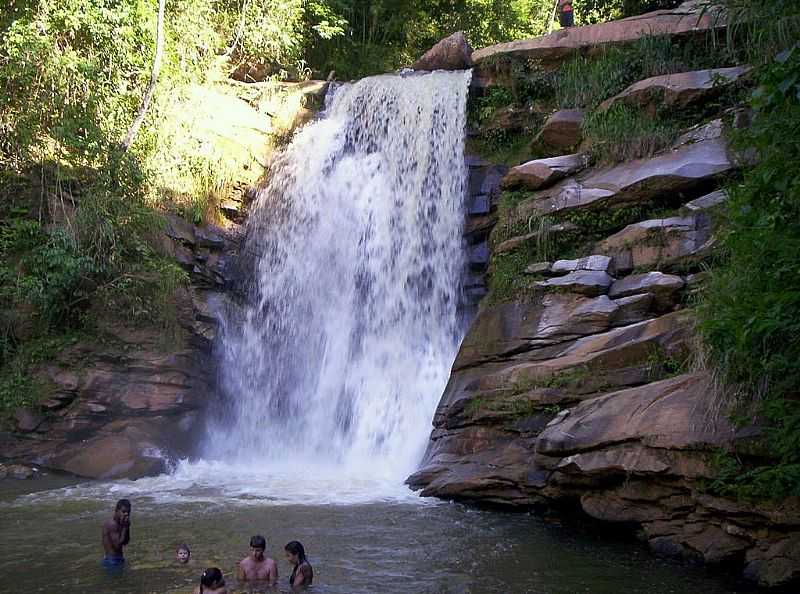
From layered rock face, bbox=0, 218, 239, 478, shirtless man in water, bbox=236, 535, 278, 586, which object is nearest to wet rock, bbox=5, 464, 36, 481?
layered rock face, bbox=0, 218, 239, 478

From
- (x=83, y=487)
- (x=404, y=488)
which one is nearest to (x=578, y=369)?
(x=404, y=488)

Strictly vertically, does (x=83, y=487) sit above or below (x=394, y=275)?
below

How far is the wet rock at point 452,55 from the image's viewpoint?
60.9 ft

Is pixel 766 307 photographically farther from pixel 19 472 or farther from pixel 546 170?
pixel 19 472

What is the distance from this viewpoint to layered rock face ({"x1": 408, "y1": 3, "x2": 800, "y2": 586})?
775 cm

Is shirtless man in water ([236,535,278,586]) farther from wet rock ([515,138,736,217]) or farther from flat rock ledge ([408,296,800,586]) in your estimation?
wet rock ([515,138,736,217])

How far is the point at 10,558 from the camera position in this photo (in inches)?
320

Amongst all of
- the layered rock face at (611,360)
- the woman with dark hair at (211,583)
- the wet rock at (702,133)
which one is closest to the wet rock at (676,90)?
the layered rock face at (611,360)

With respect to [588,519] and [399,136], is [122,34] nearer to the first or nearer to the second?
[399,136]

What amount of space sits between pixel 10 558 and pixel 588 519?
20.7 ft

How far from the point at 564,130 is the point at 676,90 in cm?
201

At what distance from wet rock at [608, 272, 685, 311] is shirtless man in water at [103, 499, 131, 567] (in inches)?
270

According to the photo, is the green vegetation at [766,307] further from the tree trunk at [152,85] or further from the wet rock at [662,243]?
the tree trunk at [152,85]

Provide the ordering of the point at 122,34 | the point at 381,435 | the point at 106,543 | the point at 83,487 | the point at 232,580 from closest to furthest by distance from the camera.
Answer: the point at 232,580
the point at 106,543
the point at 83,487
the point at 381,435
the point at 122,34
